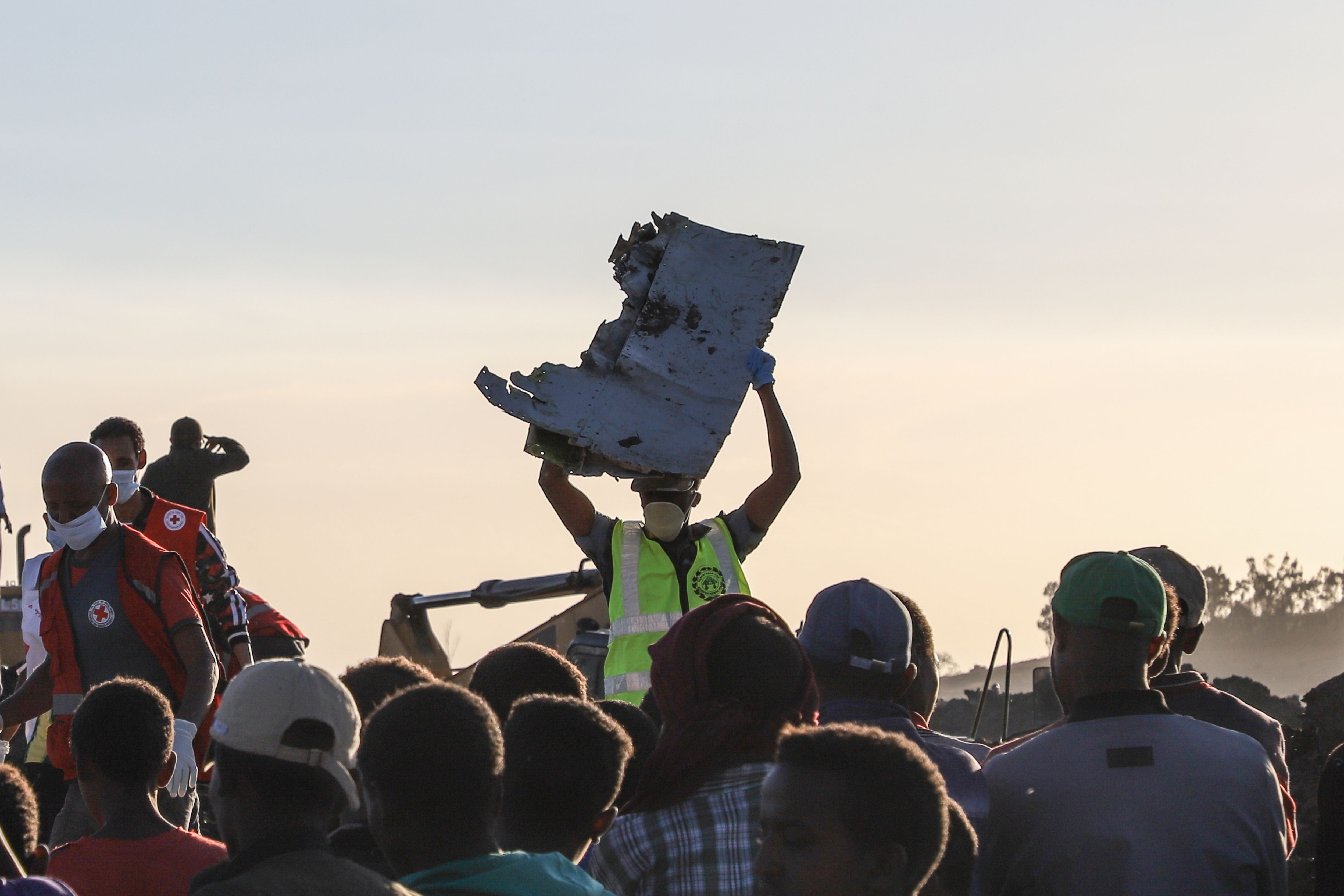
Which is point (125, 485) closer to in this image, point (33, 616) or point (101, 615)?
point (33, 616)

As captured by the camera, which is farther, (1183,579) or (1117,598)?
(1183,579)

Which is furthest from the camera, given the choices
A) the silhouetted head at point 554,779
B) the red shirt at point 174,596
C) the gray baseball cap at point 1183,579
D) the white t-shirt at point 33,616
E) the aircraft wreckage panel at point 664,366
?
the aircraft wreckage panel at point 664,366

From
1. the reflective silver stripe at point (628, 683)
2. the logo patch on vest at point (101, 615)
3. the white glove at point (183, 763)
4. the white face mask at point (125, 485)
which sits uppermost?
the white face mask at point (125, 485)

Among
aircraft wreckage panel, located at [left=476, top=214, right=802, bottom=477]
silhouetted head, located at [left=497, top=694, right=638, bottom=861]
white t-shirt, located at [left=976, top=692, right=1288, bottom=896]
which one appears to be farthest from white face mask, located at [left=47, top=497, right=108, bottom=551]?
white t-shirt, located at [left=976, top=692, right=1288, bottom=896]

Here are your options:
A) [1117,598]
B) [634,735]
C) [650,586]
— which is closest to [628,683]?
[650,586]

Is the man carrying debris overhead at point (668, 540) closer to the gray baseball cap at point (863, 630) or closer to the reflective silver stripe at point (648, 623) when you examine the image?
the reflective silver stripe at point (648, 623)

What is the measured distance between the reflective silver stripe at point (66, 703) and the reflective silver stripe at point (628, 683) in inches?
81.6

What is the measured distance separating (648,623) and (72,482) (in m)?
2.39

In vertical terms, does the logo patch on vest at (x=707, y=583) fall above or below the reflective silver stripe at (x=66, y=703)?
above

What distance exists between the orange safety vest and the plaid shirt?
3.05 m

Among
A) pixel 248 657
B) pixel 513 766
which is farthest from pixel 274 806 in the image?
pixel 248 657

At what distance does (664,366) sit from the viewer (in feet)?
24.5

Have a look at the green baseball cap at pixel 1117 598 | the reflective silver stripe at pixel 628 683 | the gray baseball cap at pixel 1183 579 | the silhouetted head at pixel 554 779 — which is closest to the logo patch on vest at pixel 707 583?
the reflective silver stripe at pixel 628 683

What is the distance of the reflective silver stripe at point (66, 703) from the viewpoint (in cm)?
671
